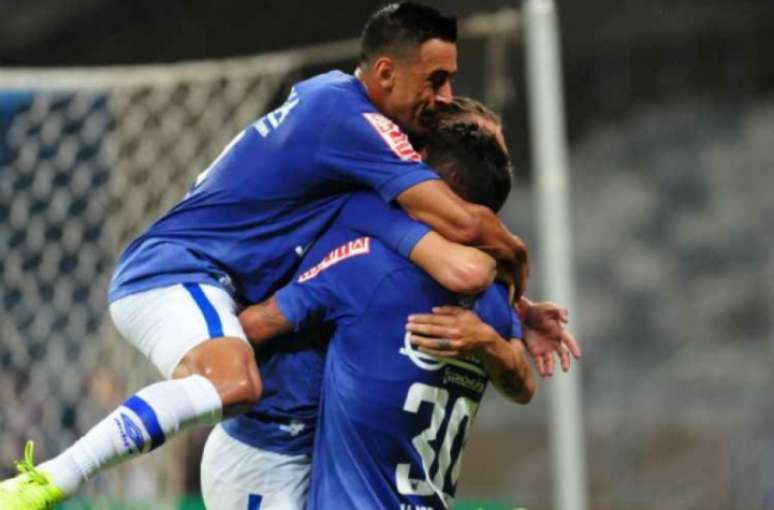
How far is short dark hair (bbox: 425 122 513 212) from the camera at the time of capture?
3.55 m

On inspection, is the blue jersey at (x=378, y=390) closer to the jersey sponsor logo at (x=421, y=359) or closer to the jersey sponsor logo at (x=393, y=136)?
the jersey sponsor logo at (x=421, y=359)

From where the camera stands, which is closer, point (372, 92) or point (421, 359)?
point (421, 359)

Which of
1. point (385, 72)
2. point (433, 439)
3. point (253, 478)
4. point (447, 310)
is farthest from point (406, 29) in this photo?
point (253, 478)

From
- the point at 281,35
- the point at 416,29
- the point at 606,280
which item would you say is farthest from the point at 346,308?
the point at 281,35

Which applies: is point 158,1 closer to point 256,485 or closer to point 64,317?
point 64,317

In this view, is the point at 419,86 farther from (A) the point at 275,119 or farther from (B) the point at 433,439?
(B) the point at 433,439

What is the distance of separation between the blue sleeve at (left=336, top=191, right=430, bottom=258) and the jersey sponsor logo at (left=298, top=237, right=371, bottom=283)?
29mm

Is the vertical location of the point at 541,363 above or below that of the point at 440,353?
below

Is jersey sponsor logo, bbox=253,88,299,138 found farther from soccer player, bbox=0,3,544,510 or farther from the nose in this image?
the nose

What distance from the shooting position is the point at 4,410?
20.3 feet

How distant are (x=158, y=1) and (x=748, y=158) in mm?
4258

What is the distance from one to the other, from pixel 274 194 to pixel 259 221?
0.07 m

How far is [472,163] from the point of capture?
11.8 feet

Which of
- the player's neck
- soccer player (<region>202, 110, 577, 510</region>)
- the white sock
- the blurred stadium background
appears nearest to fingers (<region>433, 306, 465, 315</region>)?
soccer player (<region>202, 110, 577, 510</region>)
